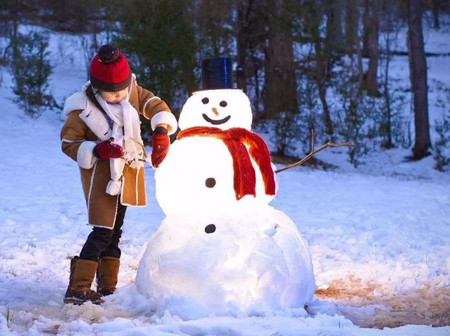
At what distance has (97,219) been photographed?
4.50 metres

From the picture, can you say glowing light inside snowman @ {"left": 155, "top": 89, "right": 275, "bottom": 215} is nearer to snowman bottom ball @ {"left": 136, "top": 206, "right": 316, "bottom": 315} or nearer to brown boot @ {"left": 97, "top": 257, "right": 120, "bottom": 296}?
snowman bottom ball @ {"left": 136, "top": 206, "right": 316, "bottom": 315}

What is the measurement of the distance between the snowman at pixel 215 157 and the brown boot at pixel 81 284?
62 cm

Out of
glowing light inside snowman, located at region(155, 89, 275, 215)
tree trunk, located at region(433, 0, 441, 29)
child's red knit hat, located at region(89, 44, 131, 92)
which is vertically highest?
tree trunk, located at region(433, 0, 441, 29)

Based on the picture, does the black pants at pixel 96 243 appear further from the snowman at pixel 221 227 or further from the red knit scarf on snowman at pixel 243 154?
the red knit scarf on snowman at pixel 243 154

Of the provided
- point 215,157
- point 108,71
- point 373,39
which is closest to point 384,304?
point 215,157

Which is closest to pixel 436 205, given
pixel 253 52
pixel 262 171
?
pixel 262 171

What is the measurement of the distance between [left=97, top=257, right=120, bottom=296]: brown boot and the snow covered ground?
0.63ft

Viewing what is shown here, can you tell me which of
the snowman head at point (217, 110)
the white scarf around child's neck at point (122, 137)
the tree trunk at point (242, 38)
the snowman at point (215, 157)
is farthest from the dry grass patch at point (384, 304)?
the tree trunk at point (242, 38)

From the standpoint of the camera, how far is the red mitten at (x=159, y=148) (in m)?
4.44

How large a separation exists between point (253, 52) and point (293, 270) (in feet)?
49.7

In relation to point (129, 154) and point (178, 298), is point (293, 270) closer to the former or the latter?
point (178, 298)

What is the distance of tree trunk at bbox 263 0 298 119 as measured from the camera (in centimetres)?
1642

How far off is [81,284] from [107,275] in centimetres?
→ 35

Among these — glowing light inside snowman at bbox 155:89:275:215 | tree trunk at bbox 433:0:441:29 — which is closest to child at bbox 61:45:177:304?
glowing light inside snowman at bbox 155:89:275:215
